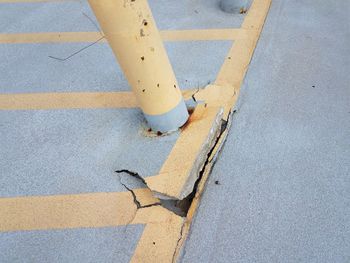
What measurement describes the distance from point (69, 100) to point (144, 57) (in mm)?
1194

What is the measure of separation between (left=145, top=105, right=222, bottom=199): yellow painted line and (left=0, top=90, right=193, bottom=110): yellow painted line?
0.38 metres

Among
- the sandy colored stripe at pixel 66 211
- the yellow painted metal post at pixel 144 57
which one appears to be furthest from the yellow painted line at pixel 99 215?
the yellow painted metal post at pixel 144 57

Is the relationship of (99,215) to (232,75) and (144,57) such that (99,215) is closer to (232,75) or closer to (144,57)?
(144,57)

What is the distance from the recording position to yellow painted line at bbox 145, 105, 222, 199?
6.43 ft

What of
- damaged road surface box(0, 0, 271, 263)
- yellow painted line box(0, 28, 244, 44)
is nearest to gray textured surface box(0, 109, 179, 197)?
damaged road surface box(0, 0, 271, 263)

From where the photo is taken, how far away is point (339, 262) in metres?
1.67

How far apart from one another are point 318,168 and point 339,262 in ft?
2.03

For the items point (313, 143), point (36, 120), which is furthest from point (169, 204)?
point (36, 120)

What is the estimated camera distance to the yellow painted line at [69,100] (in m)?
2.74

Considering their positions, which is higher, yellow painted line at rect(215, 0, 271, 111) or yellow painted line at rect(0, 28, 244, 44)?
yellow painted line at rect(0, 28, 244, 44)

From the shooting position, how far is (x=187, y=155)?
2119 millimetres

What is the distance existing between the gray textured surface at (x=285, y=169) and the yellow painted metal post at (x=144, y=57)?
496 mm

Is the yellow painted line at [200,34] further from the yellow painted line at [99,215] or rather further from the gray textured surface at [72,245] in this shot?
the gray textured surface at [72,245]

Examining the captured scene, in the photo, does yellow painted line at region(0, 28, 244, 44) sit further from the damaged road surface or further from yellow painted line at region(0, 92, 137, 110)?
yellow painted line at region(0, 92, 137, 110)
